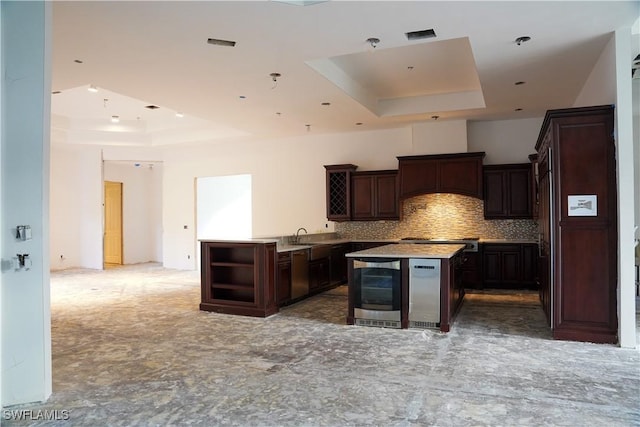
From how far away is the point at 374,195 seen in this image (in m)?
8.18

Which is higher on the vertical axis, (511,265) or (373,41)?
(373,41)

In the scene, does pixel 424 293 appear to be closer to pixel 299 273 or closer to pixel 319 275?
pixel 299 273

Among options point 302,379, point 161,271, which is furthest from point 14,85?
point 161,271

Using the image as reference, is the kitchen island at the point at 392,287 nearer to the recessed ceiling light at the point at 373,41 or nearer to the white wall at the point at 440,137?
the recessed ceiling light at the point at 373,41

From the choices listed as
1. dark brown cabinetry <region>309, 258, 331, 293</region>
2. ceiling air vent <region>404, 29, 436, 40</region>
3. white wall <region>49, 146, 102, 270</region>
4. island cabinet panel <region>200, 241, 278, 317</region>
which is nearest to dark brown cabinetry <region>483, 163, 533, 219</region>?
dark brown cabinetry <region>309, 258, 331, 293</region>

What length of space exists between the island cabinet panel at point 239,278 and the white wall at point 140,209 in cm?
697

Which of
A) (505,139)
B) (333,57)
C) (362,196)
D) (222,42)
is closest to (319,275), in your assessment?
(362,196)

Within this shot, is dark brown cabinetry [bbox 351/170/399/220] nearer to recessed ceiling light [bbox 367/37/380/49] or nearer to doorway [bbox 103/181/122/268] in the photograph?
recessed ceiling light [bbox 367/37/380/49]

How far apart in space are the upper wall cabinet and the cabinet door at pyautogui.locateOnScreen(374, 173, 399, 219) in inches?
8.7

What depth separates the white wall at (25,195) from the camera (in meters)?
2.81

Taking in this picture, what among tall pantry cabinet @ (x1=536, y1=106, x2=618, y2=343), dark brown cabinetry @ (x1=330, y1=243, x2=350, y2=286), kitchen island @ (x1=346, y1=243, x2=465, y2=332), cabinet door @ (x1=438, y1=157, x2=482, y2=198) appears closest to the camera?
tall pantry cabinet @ (x1=536, y1=106, x2=618, y2=343)

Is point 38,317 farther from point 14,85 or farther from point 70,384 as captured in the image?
point 14,85

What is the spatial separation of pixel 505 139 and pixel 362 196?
276 centimetres

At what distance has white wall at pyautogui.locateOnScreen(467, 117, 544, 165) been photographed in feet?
25.2
